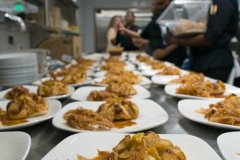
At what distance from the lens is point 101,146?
88 centimetres

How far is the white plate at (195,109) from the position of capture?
1038 mm

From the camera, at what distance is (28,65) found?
200 centimetres

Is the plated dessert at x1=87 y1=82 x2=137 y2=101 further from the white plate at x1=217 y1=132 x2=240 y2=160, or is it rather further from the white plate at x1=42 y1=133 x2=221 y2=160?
the white plate at x1=217 y1=132 x2=240 y2=160

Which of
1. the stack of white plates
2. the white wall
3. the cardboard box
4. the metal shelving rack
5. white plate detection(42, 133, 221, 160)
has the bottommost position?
white plate detection(42, 133, 221, 160)

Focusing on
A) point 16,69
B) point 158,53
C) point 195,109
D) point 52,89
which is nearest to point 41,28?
point 16,69

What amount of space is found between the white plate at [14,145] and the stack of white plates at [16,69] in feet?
3.53

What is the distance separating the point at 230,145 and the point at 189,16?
8.08 feet

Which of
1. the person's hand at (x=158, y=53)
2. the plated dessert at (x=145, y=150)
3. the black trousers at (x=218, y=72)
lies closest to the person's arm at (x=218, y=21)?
the black trousers at (x=218, y=72)

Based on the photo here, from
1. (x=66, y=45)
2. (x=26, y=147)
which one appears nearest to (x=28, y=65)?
(x=26, y=147)

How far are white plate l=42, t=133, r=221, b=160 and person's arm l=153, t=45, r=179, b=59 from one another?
→ 325cm

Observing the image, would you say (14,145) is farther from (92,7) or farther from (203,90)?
(92,7)

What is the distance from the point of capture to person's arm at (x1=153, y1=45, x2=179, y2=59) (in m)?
4.01

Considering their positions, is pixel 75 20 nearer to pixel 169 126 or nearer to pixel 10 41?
pixel 10 41

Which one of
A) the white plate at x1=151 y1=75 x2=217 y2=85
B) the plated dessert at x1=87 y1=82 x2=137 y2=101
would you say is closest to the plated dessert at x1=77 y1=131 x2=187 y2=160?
the plated dessert at x1=87 y1=82 x2=137 y2=101
